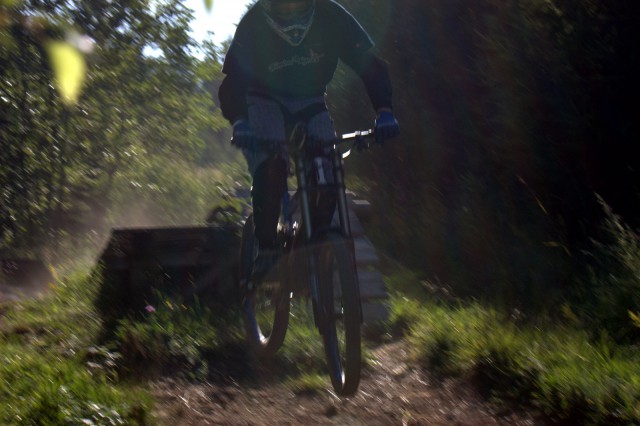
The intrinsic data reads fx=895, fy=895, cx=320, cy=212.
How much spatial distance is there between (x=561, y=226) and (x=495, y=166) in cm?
124

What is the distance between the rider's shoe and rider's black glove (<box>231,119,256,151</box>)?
0.73 meters

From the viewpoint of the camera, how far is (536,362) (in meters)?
4.45

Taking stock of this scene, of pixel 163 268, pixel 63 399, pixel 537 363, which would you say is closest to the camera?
pixel 63 399

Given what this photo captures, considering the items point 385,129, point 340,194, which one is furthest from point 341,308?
point 385,129

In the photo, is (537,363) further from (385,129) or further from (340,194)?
(385,129)

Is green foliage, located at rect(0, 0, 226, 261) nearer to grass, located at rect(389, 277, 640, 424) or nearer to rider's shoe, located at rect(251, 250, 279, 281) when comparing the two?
rider's shoe, located at rect(251, 250, 279, 281)

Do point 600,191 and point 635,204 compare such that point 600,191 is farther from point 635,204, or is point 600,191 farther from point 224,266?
point 224,266

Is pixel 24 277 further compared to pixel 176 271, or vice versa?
pixel 24 277

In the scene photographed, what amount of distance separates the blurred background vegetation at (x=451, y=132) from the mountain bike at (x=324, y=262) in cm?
137

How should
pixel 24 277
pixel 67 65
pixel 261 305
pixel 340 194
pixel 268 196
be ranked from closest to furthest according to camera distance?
pixel 67 65
pixel 340 194
pixel 268 196
pixel 261 305
pixel 24 277

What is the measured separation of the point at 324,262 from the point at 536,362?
1168mm

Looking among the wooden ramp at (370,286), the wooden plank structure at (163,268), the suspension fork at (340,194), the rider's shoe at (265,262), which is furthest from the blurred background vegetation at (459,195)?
the suspension fork at (340,194)

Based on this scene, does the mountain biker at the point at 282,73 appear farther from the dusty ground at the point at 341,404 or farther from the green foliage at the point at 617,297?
the green foliage at the point at 617,297

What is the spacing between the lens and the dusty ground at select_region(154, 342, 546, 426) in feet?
14.1
